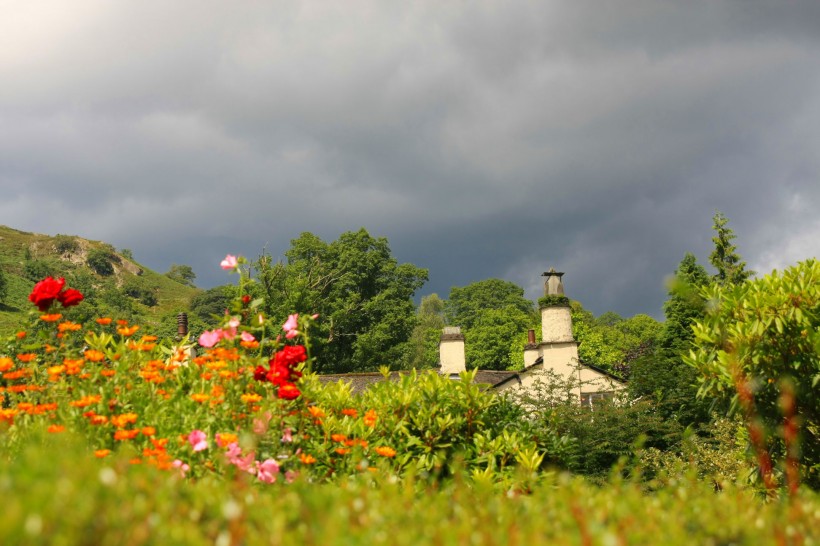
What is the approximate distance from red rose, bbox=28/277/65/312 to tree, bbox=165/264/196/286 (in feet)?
561

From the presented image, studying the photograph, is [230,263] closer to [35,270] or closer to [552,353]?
[552,353]

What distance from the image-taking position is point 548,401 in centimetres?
1795

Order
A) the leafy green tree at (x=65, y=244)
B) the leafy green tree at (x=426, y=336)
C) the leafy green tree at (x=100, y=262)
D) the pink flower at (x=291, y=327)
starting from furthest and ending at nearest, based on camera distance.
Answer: the leafy green tree at (x=65, y=244), the leafy green tree at (x=100, y=262), the leafy green tree at (x=426, y=336), the pink flower at (x=291, y=327)

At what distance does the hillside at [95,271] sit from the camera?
11544 centimetres

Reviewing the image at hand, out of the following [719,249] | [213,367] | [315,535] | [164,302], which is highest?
[164,302]

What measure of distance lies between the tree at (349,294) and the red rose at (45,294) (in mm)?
33929

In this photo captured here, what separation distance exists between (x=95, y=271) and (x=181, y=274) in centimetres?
3225

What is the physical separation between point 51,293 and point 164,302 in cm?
14303

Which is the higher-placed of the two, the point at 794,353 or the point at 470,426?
the point at 794,353

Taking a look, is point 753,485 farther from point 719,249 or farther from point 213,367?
point 719,249

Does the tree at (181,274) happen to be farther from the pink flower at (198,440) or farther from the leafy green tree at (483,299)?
the pink flower at (198,440)

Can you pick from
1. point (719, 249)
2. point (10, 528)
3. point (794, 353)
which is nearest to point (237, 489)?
point (10, 528)

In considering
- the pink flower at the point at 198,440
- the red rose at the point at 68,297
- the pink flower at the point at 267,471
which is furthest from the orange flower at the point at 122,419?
the red rose at the point at 68,297

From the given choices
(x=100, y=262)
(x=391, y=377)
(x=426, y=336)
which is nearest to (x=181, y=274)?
(x=100, y=262)
